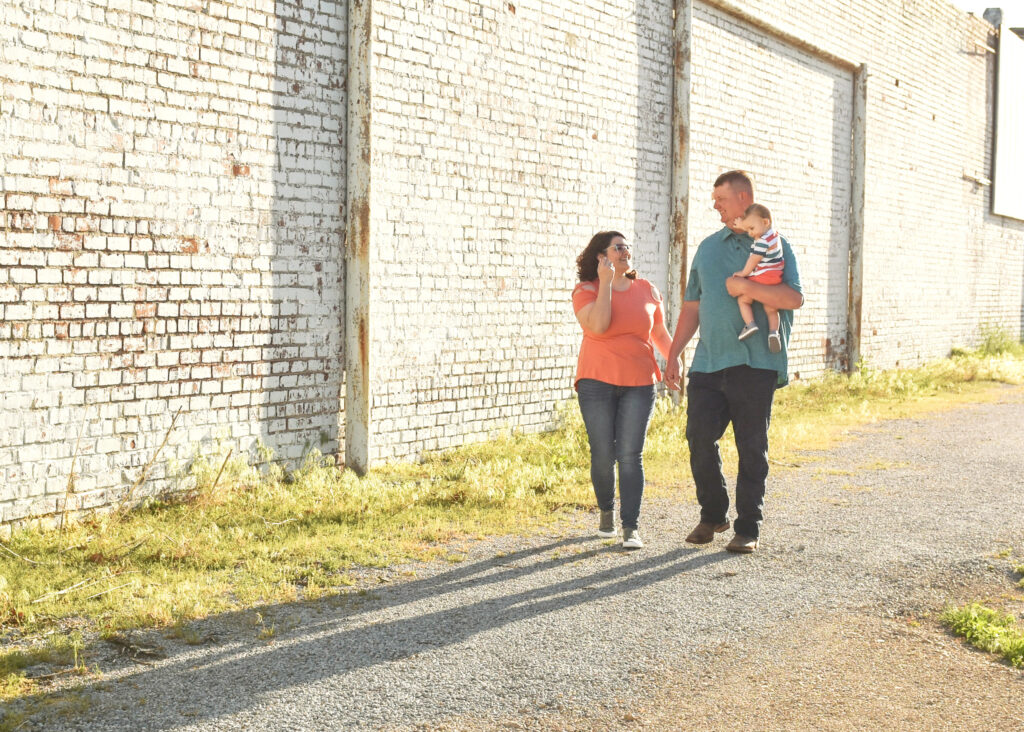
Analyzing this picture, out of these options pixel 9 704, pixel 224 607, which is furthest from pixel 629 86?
pixel 9 704

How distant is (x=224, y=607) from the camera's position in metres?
5.07

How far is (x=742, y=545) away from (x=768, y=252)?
1644mm

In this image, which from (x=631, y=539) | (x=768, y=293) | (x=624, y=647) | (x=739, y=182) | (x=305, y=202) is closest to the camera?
(x=624, y=647)

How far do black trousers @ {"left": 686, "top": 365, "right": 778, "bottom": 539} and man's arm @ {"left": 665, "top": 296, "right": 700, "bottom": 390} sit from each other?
0.10 metres

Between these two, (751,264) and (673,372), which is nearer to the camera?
(751,264)

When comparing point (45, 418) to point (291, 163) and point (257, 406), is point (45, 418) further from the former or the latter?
point (291, 163)

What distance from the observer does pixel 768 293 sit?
19.7ft

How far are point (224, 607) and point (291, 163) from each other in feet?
12.2

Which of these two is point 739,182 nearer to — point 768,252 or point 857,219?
point 768,252

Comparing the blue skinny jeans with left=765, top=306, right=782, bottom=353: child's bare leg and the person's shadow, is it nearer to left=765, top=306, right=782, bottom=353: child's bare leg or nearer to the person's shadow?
the person's shadow

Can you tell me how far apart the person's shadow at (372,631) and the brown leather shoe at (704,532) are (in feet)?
0.32

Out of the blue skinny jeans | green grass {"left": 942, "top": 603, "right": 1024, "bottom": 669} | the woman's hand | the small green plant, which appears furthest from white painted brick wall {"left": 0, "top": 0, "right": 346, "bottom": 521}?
the small green plant

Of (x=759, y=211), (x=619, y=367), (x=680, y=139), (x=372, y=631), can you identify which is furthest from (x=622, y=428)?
(x=680, y=139)

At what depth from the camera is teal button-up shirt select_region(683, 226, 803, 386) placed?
6133 mm
